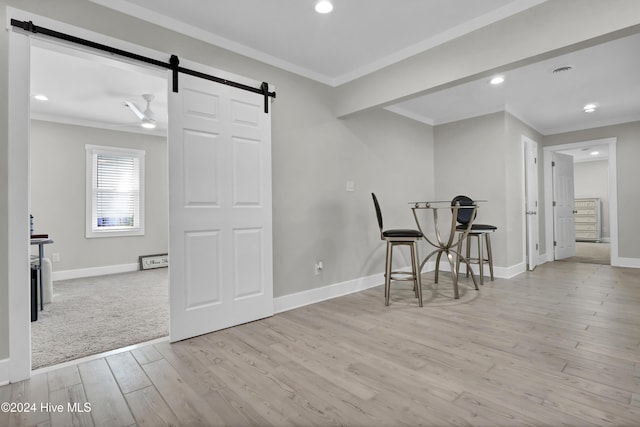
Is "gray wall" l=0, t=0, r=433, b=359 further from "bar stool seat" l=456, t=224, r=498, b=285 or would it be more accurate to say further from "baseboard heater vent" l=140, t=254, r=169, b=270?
"baseboard heater vent" l=140, t=254, r=169, b=270

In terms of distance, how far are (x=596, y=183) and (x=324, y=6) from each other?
1053cm

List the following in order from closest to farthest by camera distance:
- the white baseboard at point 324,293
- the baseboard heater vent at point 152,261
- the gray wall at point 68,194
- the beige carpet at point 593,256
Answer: the white baseboard at point 324,293, the gray wall at point 68,194, the baseboard heater vent at point 152,261, the beige carpet at point 593,256

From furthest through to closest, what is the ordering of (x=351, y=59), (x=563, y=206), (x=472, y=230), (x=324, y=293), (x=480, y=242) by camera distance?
1. (x=563, y=206)
2. (x=480, y=242)
3. (x=472, y=230)
4. (x=324, y=293)
5. (x=351, y=59)

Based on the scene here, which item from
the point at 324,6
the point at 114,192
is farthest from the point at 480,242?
the point at 114,192

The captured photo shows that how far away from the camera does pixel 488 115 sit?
4594 mm

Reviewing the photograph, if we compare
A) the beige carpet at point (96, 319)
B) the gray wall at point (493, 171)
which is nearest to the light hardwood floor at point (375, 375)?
the beige carpet at point (96, 319)

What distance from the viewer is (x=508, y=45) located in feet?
7.66

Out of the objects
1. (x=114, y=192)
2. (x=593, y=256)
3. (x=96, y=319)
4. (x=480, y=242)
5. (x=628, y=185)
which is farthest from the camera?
(x=593, y=256)

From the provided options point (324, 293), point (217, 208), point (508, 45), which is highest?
point (508, 45)

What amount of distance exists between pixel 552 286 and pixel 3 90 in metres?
5.29

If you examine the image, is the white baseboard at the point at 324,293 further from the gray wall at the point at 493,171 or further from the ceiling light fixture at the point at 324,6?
the ceiling light fixture at the point at 324,6

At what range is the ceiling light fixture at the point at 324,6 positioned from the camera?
2283mm

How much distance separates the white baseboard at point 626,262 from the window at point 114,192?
7.94 m

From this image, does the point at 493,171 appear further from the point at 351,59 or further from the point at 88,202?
the point at 88,202
